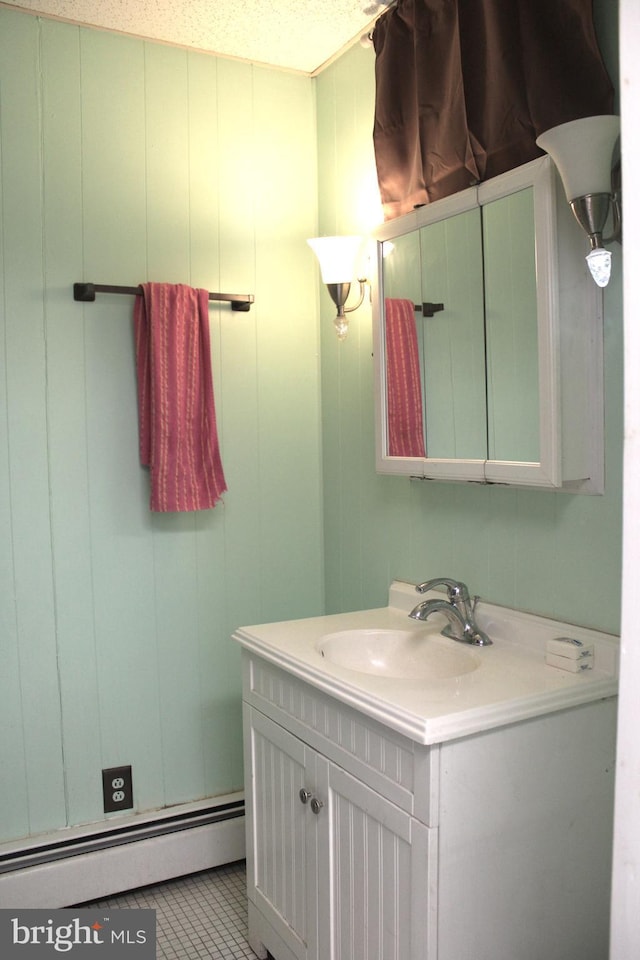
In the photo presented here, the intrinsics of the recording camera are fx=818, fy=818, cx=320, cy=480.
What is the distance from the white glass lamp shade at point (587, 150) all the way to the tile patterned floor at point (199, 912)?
6.27 ft

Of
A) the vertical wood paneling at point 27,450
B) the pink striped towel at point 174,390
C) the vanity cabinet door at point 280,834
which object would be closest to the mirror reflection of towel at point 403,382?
the pink striped towel at point 174,390

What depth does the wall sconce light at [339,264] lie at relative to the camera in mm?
2186

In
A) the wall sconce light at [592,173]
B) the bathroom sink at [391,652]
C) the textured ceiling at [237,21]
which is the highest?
the textured ceiling at [237,21]

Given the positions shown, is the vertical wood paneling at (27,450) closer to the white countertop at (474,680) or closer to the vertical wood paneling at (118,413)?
the vertical wood paneling at (118,413)

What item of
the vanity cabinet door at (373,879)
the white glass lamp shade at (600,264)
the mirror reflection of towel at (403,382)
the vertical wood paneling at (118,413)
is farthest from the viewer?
the vertical wood paneling at (118,413)

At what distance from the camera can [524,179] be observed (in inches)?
63.6

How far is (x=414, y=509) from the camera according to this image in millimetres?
2156

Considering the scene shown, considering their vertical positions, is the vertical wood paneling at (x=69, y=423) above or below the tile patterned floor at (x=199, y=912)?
above

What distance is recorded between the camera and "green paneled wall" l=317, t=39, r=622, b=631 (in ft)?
5.16

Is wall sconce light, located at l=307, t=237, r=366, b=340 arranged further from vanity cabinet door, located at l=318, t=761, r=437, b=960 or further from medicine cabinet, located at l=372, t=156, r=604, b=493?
vanity cabinet door, located at l=318, t=761, r=437, b=960

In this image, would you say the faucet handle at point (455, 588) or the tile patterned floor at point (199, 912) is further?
the tile patterned floor at point (199, 912)

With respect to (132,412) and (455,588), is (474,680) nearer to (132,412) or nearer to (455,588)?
(455,588)

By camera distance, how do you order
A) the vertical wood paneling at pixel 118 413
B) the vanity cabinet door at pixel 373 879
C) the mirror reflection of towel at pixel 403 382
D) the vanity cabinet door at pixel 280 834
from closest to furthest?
the vanity cabinet door at pixel 373 879
the vanity cabinet door at pixel 280 834
the mirror reflection of towel at pixel 403 382
the vertical wood paneling at pixel 118 413

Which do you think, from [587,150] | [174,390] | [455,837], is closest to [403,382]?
[174,390]
